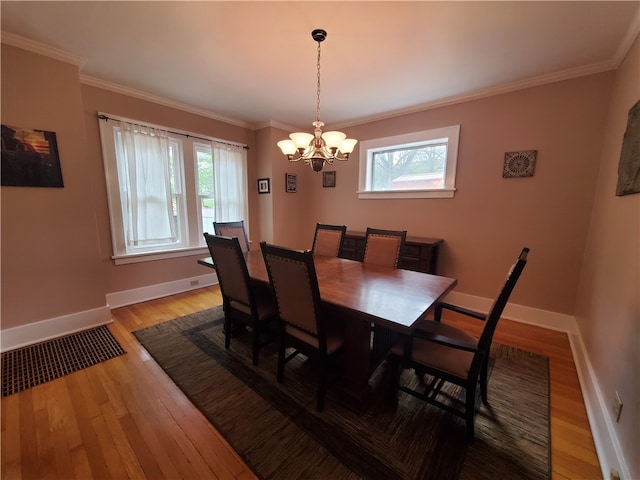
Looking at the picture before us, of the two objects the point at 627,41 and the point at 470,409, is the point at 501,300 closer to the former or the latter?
the point at 470,409

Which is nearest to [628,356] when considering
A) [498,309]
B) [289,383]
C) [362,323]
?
[498,309]

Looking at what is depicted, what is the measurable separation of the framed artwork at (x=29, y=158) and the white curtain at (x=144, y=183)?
69cm

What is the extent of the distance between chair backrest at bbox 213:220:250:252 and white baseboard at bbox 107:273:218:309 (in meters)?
1.24

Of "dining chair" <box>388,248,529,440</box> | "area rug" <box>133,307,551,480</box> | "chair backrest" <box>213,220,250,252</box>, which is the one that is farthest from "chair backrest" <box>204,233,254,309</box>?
"dining chair" <box>388,248,529,440</box>

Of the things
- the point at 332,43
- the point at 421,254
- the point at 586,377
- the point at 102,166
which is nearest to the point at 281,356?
the point at 421,254

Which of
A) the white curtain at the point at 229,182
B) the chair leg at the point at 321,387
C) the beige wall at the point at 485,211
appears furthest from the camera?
the white curtain at the point at 229,182

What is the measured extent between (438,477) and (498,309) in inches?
34.3

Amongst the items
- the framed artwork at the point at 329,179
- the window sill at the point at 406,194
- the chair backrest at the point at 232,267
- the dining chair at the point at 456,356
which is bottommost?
the dining chair at the point at 456,356

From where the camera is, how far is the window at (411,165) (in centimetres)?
320

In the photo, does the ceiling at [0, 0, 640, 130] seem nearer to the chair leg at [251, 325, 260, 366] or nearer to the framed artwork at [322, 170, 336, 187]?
the framed artwork at [322, 170, 336, 187]

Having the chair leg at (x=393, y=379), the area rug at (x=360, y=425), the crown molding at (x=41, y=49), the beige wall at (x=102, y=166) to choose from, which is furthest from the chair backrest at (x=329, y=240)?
the crown molding at (x=41, y=49)

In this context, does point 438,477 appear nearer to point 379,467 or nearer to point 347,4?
point 379,467

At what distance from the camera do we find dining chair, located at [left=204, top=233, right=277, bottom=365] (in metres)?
1.91

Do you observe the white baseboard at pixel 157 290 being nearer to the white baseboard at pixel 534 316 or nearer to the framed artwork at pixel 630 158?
the white baseboard at pixel 534 316
